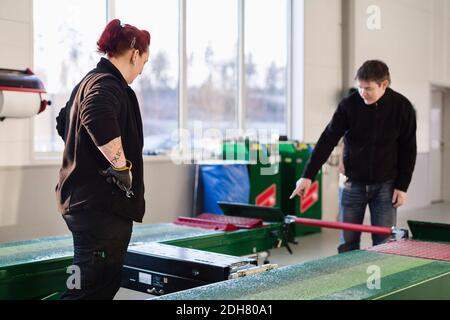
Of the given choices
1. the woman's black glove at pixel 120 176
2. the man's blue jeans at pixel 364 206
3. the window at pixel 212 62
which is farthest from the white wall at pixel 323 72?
the woman's black glove at pixel 120 176

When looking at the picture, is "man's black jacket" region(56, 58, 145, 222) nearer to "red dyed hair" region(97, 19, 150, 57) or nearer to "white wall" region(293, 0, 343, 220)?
"red dyed hair" region(97, 19, 150, 57)

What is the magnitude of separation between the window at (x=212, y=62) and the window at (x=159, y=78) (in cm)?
21

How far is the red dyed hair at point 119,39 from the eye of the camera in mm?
2166

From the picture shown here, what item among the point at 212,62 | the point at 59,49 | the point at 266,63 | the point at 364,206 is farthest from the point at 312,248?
the point at 59,49

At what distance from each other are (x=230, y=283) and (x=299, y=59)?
5788 millimetres

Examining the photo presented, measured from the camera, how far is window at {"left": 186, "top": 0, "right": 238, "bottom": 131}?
6305 millimetres

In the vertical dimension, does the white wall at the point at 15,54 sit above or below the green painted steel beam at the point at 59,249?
above

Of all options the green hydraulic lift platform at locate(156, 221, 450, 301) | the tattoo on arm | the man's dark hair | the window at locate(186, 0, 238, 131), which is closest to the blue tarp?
the window at locate(186, 0, 238, 131)

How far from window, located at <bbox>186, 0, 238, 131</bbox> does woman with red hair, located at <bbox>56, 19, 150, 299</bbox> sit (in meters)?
4.15

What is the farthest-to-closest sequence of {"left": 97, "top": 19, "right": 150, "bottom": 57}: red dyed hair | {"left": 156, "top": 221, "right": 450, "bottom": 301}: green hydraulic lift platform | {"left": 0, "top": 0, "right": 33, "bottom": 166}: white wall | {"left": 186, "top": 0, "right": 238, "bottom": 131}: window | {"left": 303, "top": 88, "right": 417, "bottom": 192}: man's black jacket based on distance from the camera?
{"left": 186, "top": 0, "right": 238, "bottom": 131}: window
{"left": 0, "top": 0, "right": 33, "bottom": 166}: white wall
{"left": 303, "top": 88, "right": 417, "bottom": 192}: man's black jacket
{"left": 97, "top": 19, "right": 150, "bottom": 57}: red dyed hair
{"left": 156, "top": 221, "right": 450, "bottom": 301}: green hydraulic lift platform

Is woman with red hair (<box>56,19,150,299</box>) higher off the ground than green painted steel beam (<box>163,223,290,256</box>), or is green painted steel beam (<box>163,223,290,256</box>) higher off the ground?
woman with red hair (<box>56,19,150,299</box>)

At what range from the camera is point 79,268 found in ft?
6.75

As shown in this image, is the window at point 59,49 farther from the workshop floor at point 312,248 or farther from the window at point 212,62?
the workshop floor at point 312,248
